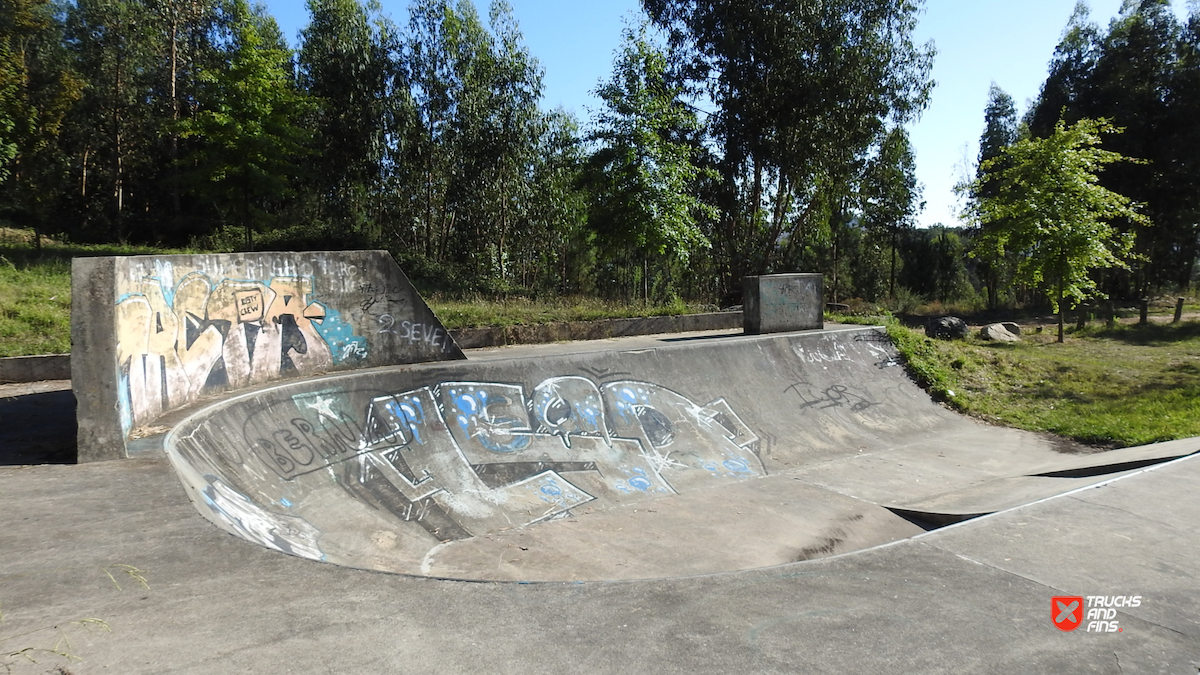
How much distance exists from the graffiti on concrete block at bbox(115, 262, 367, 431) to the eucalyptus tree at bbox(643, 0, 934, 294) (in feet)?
58.0

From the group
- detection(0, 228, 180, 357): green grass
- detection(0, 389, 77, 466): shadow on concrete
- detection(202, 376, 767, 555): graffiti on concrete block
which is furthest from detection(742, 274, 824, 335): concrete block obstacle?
detection(0, 228, 180, 357): green grass

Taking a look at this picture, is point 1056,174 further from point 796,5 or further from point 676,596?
point 676,596

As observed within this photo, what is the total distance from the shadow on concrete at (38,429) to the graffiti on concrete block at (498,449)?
150cm

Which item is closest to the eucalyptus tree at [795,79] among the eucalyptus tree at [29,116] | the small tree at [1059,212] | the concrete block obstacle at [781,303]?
the small tree at [1059,212]

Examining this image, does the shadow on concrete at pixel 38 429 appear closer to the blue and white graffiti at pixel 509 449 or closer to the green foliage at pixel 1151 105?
the blue and white graffiti at pixel 509 449

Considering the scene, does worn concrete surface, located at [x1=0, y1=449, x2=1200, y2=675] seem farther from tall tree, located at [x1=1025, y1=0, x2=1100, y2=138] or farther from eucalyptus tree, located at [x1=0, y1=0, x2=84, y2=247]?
tall tree, located at [x1=1025, y1=0, x2=1100, y2=138]

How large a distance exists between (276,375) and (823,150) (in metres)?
19.9

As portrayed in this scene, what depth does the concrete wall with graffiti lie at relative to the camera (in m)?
6.05

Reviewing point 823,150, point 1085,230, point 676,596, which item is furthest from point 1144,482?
point 823,150

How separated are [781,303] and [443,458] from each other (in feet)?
29.2

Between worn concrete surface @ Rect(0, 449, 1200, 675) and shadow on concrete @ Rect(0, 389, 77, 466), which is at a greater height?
shadow on concrete @ Rect(0, 389, 77, 466)

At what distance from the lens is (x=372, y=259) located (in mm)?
9609

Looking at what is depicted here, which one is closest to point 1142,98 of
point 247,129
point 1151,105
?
point 1151,105

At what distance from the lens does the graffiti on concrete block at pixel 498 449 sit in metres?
7.16
